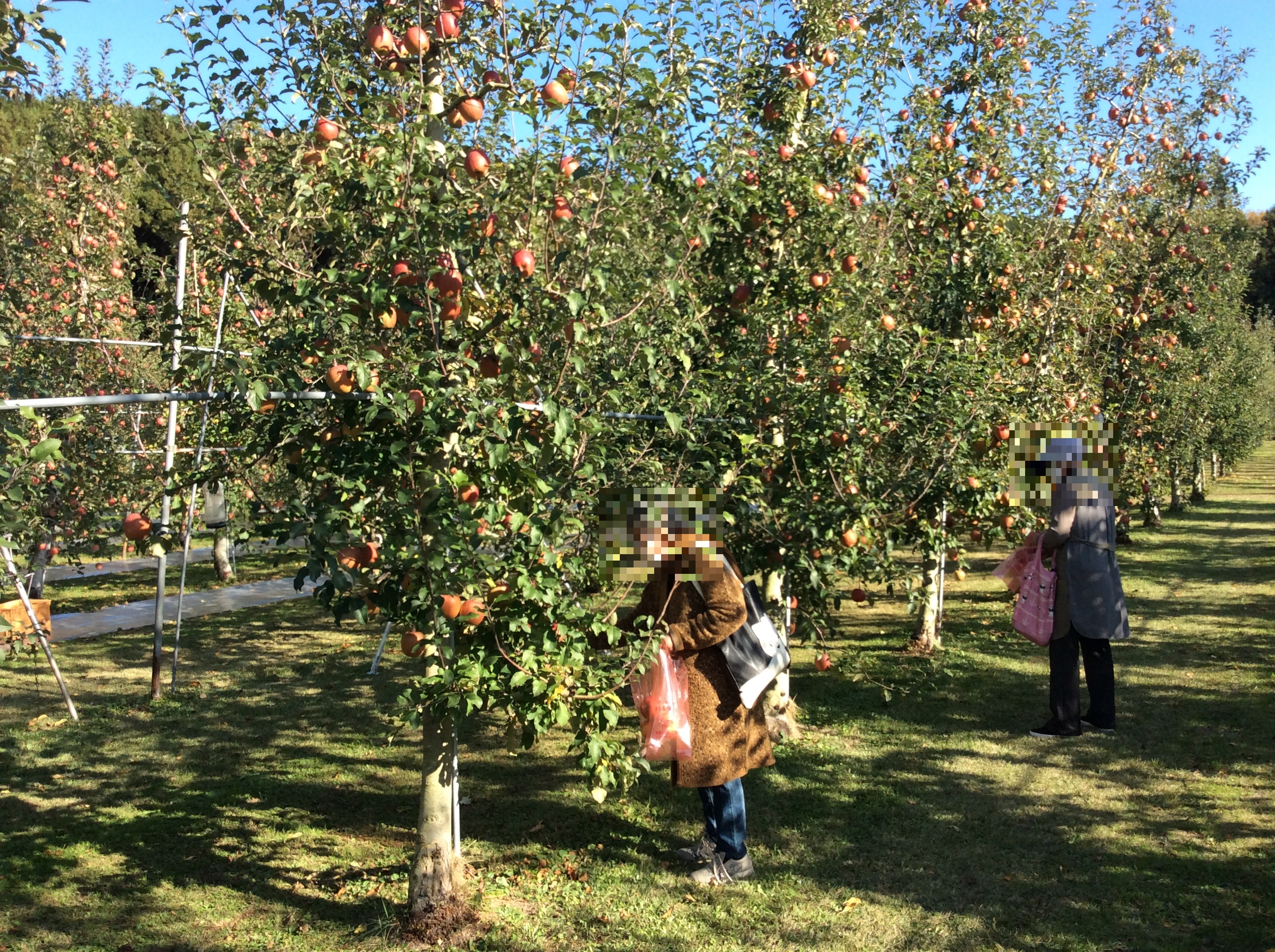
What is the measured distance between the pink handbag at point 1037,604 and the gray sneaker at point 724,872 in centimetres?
249

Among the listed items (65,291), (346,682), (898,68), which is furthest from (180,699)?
(898,68)

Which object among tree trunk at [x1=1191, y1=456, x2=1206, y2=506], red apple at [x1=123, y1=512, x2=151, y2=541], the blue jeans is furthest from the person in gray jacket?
tree trunk at [x1=1191, y1=456, x2=1206, y2=506]

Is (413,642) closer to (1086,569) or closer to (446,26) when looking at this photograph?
(446,26)

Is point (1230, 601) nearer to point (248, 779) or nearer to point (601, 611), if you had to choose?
point (601, 611)

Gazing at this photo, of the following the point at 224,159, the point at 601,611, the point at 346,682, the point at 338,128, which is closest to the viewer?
the point at 338,128

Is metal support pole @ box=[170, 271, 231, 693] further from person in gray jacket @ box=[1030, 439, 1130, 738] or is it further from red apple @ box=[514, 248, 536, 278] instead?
person in gray jacket @ box=[1030, 439, 1130, 738]

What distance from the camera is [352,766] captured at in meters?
5.37

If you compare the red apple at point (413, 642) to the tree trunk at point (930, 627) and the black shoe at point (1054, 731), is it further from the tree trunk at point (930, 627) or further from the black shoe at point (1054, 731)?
the tree trunk at point (930, 627)

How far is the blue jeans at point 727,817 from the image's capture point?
149 inches

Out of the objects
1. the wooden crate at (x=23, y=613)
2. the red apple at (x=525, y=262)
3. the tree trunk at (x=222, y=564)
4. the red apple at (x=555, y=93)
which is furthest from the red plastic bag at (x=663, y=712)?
the tree trunk at (x=222, y=564)

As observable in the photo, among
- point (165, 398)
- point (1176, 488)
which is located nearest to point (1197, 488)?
point (1176, 488)

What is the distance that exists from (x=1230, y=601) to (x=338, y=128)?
9774mm

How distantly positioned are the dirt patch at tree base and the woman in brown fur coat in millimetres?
930

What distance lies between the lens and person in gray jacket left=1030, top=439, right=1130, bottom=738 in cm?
529
